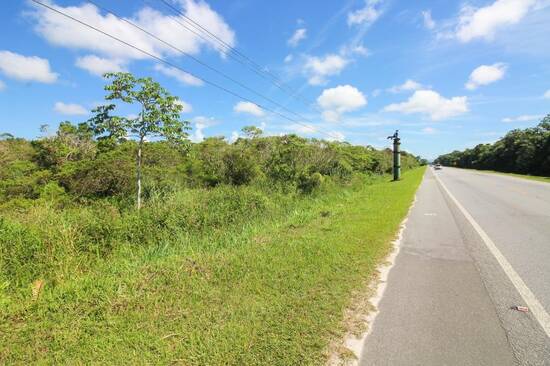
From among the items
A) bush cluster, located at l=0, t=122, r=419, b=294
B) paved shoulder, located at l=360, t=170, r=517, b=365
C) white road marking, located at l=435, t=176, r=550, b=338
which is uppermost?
bush cluster, located at l=0, t=122, r=419, b=294

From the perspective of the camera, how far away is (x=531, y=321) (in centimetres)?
350

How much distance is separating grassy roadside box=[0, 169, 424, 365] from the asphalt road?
577mm

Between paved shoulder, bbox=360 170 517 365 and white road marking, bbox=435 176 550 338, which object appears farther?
white road marking, bbox=435 176 550 338

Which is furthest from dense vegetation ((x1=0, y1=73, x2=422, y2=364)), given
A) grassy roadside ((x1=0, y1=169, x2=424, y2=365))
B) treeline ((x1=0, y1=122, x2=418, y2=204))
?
treeline ((x1=0, y1=122, x2=418, y2=204))

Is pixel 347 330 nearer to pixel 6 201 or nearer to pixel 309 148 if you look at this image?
pixel 6 201

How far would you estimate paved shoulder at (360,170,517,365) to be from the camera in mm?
2949

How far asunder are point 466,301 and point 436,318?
0.75 meters

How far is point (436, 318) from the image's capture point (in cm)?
364

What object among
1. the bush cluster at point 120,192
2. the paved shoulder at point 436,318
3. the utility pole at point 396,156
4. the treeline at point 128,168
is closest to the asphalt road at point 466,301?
the paved shoulder at point 436,318

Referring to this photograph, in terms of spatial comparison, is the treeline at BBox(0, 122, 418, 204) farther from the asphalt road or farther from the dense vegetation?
the asphalt road

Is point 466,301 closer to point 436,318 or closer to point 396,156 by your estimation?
point 436,318

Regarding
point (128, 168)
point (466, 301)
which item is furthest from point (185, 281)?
point (128, 168)

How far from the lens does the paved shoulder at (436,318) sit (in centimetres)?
295

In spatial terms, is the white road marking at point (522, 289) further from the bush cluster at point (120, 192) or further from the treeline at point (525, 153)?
the treeline at point (525, 153)
